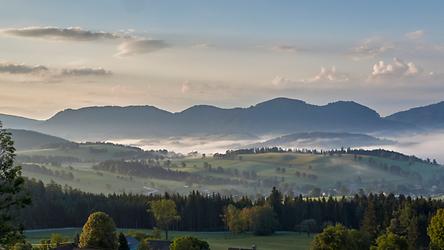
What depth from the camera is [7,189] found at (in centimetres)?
3384

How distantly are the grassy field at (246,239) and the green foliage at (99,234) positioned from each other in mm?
50783

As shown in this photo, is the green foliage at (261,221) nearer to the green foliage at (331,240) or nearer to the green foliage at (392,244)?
the green foliage at (392,244)

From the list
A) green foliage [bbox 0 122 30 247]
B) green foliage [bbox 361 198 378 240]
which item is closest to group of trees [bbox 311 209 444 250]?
green foliage [bbox 361 198 378 240]

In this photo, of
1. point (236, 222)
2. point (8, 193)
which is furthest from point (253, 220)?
point (8, 193)

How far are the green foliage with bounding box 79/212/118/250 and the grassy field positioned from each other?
5078 centimetres

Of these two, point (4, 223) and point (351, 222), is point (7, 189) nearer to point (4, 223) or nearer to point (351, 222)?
point (4, 223)

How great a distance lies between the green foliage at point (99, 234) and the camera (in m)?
86.5

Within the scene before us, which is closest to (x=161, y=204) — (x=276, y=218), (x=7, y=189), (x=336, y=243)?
(x=276, y=218)

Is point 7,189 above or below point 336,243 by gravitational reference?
above

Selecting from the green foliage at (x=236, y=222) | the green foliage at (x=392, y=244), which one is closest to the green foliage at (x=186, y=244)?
the green foliage at (x=392, y=244)

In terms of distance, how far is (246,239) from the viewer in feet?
540

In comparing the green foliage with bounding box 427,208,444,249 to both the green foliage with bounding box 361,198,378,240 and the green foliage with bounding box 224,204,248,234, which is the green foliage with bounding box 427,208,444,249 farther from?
the green foliage with bounding box 224,204,248,234

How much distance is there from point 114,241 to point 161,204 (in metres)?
82.9

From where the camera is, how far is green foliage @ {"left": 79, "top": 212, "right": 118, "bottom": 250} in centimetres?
8650
